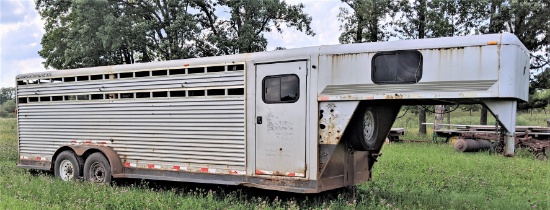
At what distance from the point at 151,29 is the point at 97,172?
1318cm

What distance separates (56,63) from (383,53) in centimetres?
1946

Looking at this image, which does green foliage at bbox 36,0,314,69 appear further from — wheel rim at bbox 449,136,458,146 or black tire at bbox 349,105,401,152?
black tire at bbox 349,105,401,152

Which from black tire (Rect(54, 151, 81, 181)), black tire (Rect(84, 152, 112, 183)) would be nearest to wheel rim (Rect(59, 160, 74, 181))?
black tire (Rect(54, 151, 81, 181))

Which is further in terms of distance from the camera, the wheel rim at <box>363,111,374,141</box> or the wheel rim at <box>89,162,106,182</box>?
the wheel rim at <box>89,162,106,182</box>

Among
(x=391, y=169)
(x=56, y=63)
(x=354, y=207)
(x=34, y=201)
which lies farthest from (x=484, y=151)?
(x=56, y=63)

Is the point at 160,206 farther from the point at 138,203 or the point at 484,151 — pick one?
the point at 484,151

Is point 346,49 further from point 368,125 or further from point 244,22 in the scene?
point 244,22

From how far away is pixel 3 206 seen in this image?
6289 millimetres

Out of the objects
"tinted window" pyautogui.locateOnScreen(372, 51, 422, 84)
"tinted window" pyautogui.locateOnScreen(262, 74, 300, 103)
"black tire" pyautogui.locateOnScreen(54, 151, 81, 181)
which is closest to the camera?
"tinted window" pyautogui.locateOnScreen(372, 51, 422, 84)

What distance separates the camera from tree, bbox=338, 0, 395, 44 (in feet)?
70.9

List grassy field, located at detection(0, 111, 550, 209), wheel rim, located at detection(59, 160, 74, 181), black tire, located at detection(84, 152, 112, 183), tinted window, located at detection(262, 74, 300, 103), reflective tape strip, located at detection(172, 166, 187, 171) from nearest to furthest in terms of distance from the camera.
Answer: grassy field, located at detection(0, 111, 550, 209)
tinted window, located at detection(262, 74, 300, 103)
reflective tape strip, located at detection(172, 166, 187, 171)
black tire, located at detection(84, 152, 112, 183)
wheel rim, located at detection(59, 160, 74, 181)

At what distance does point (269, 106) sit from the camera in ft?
22.8

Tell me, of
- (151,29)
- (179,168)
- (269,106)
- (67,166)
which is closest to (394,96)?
(269,106)

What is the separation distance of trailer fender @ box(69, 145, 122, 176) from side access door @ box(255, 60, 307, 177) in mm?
2897
